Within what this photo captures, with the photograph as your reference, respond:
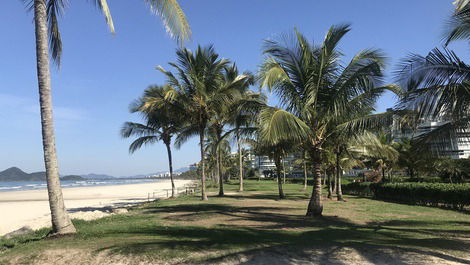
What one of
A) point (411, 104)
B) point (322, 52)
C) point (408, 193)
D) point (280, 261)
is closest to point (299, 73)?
point (322, 52)

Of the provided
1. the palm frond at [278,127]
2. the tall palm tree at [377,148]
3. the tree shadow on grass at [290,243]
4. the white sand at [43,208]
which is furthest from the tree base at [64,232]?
the tall palm tree at [377,148]

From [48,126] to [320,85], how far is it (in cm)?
806

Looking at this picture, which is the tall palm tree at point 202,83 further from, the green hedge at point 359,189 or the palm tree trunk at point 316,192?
the green hedge at point 359,189

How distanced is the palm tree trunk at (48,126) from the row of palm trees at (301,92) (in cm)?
2

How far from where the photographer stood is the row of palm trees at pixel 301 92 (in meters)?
6.84

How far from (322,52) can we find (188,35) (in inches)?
202

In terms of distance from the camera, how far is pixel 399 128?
8.56 metres

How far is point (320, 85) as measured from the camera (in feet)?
35.3

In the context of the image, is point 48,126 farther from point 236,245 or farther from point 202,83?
point 202,83

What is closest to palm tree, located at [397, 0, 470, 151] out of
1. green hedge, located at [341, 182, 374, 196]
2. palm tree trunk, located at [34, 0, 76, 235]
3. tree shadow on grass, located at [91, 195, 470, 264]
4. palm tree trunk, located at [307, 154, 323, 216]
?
tree shadow on grass, located at [91, 195, 470, 264]

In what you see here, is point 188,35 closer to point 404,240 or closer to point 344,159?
point 404,240

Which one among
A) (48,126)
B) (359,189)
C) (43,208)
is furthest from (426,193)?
(43,208)

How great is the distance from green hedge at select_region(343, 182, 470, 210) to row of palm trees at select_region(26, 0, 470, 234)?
5113 mm

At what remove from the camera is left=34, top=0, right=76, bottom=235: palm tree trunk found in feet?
→ 23.8
